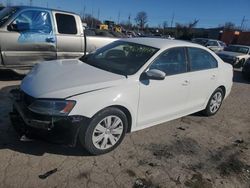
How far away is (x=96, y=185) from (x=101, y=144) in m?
0.69

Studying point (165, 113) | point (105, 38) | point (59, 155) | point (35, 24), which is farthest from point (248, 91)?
point (59, 155)

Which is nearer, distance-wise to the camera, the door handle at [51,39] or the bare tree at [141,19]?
the door handle at [51,39]

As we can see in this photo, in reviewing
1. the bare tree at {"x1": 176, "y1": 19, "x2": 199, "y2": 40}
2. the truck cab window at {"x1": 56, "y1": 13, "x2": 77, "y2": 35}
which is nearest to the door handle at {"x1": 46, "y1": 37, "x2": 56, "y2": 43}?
the truck cab window at {"x1": 56, "y1": 13, "x2": 77, "y2": 35}

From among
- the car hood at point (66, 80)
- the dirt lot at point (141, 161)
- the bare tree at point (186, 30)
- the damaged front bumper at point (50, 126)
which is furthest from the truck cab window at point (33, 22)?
the bare tree at point (186, 30)

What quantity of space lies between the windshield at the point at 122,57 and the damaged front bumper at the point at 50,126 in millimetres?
1120

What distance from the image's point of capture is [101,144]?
12.7 ft

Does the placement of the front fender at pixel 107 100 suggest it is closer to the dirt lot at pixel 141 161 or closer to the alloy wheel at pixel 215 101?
the dirt lot at pixel 141 161

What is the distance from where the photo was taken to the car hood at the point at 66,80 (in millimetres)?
3541

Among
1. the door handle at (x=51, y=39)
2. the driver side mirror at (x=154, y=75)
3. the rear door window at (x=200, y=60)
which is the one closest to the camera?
the driver side mirror at (x=154, y=75)

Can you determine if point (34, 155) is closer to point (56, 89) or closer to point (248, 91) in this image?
point (56, 89)

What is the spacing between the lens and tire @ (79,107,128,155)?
362cm

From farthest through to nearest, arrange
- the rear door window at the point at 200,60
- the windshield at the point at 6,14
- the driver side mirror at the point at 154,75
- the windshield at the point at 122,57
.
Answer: the windshield at the point at 6,14 < the rear door window at the point at 200,60 < the windshield at the point at 122,57 < the driver side mirror at the point at 154,75

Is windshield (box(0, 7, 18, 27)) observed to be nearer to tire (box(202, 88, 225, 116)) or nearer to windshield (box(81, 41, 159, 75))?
windshield (box(81, 41, 159, 75))

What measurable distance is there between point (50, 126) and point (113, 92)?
2.97ft
